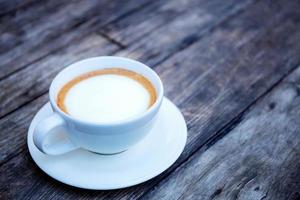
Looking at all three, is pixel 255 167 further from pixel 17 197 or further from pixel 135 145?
pixel 17 197

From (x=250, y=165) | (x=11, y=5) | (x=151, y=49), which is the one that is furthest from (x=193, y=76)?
(x=11, y=5)

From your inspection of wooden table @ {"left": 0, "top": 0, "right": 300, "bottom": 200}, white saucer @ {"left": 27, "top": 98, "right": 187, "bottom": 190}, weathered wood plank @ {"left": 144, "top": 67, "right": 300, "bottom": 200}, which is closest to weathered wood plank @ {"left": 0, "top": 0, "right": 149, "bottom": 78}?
wooden table @ {"left": 0, "top": 0, "right": 300, "bottom": 200}

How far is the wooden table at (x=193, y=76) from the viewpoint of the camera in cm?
58

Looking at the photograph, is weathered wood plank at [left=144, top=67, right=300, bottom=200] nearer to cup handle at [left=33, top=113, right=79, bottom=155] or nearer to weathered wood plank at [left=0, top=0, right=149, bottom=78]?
cup handle at [left=33, top=113, right=79, bottom=155]

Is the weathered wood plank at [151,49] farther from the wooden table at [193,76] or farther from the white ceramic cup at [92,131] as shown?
the white ceramic cup at [92,131]

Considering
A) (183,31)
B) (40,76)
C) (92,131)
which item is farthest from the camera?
(183,31)

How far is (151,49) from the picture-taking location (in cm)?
87

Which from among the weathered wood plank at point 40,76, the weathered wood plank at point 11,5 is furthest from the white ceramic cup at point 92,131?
the weathered wood plank at point 11,5

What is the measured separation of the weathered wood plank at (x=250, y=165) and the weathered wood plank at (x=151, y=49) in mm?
261

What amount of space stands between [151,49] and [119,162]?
0.37m

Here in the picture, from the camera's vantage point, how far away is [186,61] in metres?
0.83

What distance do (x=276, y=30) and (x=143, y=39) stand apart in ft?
1.08

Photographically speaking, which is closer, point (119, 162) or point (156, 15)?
point (119, 162)

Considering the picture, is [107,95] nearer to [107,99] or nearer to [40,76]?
[107,99]
